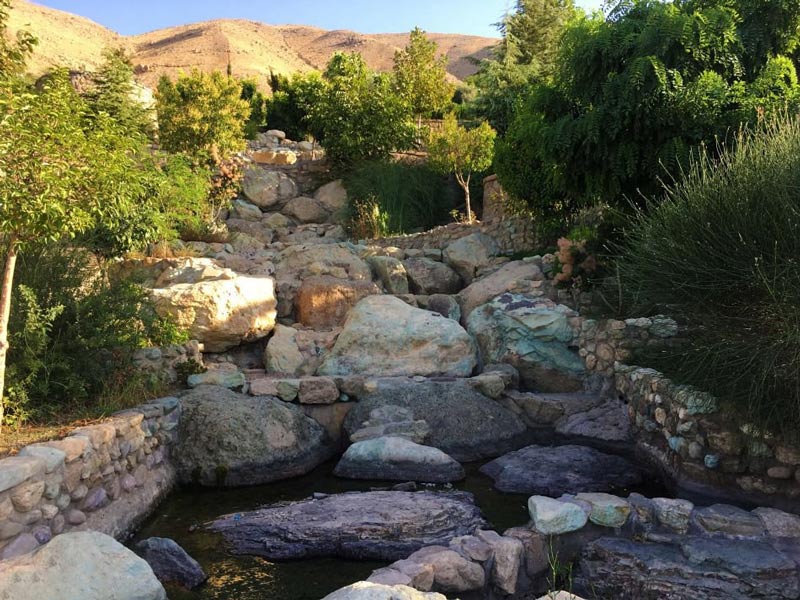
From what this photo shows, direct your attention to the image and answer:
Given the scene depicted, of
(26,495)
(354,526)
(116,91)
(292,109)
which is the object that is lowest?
(354,526)

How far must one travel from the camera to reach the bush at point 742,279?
191 inches

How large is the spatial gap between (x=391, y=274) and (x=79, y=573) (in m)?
8.47

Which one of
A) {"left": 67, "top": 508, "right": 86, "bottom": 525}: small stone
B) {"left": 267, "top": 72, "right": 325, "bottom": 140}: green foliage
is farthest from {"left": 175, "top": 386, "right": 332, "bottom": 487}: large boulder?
{"left": 267, "top": 72, "right": 325, "bottom": 140}: green foliage

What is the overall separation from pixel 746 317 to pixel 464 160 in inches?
437

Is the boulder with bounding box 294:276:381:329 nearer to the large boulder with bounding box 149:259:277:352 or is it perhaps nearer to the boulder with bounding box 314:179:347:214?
the large boulder with bounding box 149:259:277:352

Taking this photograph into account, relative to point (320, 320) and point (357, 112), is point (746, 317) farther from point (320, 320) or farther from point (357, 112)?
point (357, 112)

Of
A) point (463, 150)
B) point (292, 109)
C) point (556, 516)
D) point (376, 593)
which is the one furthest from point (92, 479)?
point (292, 109)

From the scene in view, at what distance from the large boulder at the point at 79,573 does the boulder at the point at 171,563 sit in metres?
0.59

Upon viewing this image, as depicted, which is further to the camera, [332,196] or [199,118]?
[332,196]

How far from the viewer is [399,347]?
8.75 metres

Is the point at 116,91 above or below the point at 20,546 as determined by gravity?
above

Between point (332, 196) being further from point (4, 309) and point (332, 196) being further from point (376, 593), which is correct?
point (376, 593)

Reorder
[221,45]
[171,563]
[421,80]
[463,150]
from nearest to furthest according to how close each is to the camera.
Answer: [171,563] → [463,150] → [421,80] → [221,45]

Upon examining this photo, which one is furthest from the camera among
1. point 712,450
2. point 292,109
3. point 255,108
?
point 292,109
